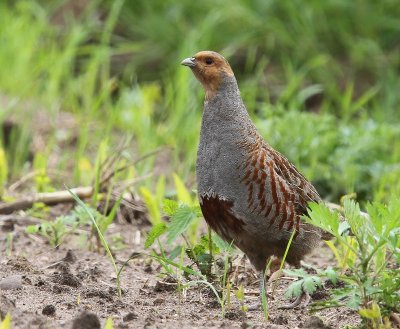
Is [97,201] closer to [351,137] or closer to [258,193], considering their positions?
[258,193]

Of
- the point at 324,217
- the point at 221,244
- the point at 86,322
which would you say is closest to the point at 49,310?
the point at 86,322

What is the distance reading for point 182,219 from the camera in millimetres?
3826

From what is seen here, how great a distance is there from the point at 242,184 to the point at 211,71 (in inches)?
22.0

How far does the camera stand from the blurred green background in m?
6.18

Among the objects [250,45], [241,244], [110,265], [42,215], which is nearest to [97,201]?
[42,215]

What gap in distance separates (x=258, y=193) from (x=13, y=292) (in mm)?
1040

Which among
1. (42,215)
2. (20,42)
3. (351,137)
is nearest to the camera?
(42,215)

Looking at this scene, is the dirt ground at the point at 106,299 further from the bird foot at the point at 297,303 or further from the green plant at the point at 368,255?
the green plant at the point at 368,255

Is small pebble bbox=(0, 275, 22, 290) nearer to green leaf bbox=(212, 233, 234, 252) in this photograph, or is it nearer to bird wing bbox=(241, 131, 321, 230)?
green leaf bbox=(212, 233, 234, 252)

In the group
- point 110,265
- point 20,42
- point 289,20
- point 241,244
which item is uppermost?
point 289,20

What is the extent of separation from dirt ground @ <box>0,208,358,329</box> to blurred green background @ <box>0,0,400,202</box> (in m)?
0.93

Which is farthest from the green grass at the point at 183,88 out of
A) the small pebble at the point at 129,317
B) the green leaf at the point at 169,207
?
the small pebble at the point at 129,317

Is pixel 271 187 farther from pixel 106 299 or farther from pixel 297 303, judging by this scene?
pixel 106 299

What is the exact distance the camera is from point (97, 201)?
5215mm
